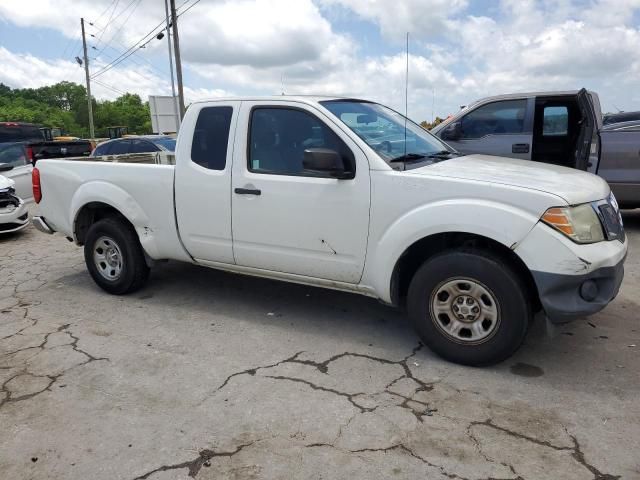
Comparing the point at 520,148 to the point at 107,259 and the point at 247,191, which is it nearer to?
the point at 247,191

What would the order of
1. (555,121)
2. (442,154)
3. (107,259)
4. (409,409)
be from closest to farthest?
(409,409), (442,154), (107,259), (555,121)

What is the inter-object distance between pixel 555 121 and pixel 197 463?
22.1ft

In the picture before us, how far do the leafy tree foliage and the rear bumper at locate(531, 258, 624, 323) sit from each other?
98.0 m

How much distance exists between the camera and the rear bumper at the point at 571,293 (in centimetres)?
313

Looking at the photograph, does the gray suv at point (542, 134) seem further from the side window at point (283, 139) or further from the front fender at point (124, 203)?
the front fender at point (124, 203)

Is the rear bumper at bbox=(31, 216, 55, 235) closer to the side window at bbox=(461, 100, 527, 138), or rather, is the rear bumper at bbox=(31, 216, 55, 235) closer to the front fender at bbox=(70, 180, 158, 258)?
the front fender at bbox=(70, 180, 158, 258)

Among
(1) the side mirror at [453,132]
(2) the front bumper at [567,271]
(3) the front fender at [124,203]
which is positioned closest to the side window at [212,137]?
(3) the front fender at [124,203]

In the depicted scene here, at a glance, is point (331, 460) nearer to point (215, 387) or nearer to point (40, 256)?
point (215, 387)

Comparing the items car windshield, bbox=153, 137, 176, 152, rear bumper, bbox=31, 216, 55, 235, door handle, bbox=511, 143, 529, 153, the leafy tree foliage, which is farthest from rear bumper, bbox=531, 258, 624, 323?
the leafy tree foliage

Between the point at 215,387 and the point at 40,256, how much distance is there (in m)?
4.87

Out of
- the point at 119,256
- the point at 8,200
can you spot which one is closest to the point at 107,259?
the point at 119,256

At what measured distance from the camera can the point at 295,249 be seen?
13.2 ft

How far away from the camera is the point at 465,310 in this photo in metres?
3.46

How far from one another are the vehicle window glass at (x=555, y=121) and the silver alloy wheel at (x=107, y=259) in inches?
231
